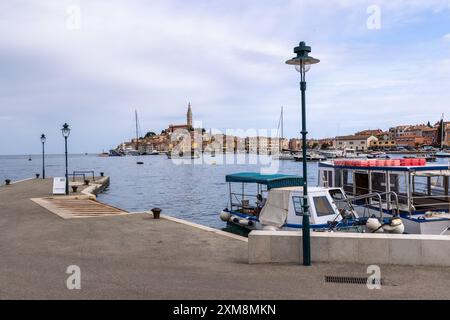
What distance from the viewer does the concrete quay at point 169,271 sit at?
8156 mm

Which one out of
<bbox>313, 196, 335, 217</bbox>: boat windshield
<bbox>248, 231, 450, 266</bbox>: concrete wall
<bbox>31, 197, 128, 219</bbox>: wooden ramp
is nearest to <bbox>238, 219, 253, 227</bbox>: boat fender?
<bbox>313, 196, 335, 217</bbox>: boat windshield

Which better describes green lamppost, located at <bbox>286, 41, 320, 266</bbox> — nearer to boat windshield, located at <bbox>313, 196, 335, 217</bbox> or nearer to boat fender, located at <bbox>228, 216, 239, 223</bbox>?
boat windshield, located at <bbox>313, 196, 335, 217</bbox>

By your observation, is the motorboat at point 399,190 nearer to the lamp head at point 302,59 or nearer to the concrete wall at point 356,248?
the concrete wall at point 356,248

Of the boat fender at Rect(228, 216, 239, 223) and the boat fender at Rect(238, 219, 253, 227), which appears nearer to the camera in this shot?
the boat fender at Rect(238, 219, 253, 227)

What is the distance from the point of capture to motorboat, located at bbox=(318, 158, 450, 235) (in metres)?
16.1

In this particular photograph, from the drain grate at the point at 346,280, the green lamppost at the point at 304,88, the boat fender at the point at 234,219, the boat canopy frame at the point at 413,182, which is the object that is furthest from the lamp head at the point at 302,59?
the boat fender at the point at 234,219

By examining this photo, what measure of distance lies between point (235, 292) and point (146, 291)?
5.84ft

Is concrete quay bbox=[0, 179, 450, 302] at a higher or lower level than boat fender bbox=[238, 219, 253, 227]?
higher

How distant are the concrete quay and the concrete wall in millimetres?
248

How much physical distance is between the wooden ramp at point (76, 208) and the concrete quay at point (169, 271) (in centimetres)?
497

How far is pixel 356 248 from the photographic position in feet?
33.3

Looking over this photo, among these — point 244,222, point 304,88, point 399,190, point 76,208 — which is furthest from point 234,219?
point 304,88

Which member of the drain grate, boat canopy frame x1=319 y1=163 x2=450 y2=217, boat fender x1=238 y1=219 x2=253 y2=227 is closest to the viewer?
the drain grate
